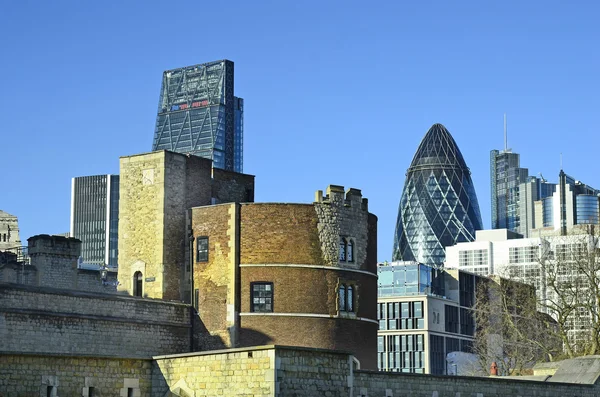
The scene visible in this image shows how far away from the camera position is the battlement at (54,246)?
63719 millimetres

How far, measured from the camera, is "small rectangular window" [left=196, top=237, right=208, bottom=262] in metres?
60.7

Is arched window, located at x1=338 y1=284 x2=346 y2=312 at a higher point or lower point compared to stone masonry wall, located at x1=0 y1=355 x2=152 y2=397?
higher

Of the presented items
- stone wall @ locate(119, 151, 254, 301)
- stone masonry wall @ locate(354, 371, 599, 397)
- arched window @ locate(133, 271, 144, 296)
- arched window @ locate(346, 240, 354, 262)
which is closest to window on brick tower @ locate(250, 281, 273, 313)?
stone wall @ locate(119, 151, 254, 301)

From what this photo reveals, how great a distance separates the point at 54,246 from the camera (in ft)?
211

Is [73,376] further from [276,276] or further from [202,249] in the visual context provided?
[202,249]

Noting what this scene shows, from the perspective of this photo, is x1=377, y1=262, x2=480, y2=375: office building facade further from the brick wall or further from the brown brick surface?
the brown brick surface

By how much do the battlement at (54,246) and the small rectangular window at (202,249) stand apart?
7.72 metres

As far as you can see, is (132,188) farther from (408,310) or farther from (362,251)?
(408,310)

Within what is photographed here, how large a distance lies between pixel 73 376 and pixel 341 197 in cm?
2598

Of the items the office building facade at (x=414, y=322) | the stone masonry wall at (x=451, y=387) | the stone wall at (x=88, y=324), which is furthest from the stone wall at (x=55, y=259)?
the office building facade at (x=414, y=322)

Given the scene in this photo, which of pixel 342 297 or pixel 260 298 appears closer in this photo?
pixel 260 298

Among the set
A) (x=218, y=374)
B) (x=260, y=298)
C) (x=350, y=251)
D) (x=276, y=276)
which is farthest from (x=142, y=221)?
(x=218, y=374)

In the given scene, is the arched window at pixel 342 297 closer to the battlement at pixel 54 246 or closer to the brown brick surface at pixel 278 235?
the brown brick surface at pixel 278 235

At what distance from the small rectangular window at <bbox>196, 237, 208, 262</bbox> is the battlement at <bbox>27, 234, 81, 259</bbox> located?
25.3 ft
